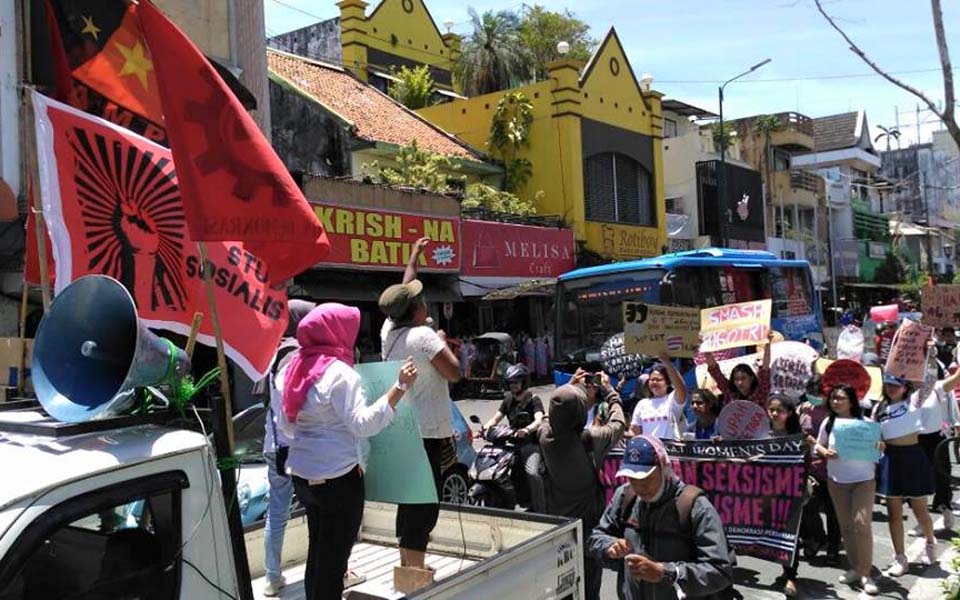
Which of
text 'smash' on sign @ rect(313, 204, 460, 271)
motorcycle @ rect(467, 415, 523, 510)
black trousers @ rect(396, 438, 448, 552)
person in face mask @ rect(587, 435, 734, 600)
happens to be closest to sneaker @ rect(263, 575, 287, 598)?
black trousers @ rect(396, 438, 448, 552)

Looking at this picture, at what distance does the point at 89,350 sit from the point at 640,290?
392 inches

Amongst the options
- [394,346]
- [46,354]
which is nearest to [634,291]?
[394,346]

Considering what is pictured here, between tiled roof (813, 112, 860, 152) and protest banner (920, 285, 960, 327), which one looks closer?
protest banner (920, 285, 960, 327)

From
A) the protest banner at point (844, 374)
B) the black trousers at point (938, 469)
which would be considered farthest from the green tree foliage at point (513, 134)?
the protest banner at point (844, 374)

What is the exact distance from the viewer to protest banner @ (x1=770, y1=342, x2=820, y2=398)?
884 centimetres

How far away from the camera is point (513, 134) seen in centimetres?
2806

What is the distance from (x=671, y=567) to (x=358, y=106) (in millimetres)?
23960

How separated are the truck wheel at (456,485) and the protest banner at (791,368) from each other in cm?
350

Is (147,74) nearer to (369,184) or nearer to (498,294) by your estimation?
(369,184)

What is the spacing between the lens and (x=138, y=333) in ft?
8.40

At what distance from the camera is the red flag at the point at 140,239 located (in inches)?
151

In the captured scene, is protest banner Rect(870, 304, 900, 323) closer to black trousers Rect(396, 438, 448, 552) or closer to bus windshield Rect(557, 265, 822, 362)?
bus windshield Rect(557, 265, 822, 362)

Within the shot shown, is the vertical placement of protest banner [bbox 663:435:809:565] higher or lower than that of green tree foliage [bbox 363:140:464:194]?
lower

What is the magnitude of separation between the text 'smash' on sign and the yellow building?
7497 millimetres
